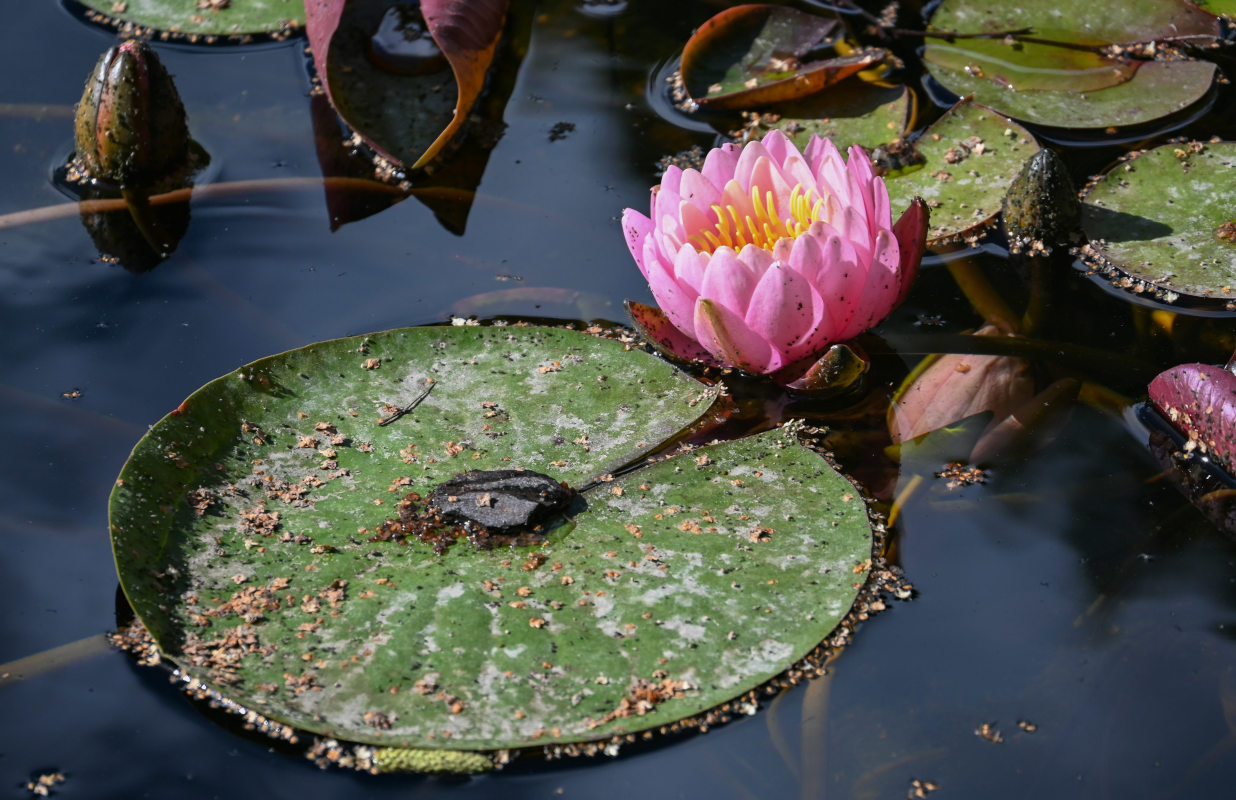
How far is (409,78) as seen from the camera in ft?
10.8

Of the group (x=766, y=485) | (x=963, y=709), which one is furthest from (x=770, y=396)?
(x=963, y=709)

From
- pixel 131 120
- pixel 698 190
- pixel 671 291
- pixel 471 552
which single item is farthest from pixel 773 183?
pixel 131 120

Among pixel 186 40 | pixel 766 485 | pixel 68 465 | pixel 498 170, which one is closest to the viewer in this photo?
pixel 766 485

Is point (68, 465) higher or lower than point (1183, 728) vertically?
higher

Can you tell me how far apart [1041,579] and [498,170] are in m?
2.02

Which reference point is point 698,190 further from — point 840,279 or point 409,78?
point 409,78

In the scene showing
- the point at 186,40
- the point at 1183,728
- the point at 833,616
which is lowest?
the point at 1183,728

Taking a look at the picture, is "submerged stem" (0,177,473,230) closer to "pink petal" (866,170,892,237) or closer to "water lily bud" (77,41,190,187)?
"water lily bud" (77,41,190,187)

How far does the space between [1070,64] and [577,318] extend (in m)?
1.94

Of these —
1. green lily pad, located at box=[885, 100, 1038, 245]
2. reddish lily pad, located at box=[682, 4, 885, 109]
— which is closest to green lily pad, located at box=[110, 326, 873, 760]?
green lily pad, located at box=[885, 100, 1038, 245]

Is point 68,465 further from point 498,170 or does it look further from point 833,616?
point 833,616

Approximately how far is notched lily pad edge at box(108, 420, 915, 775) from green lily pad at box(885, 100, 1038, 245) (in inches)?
49.2

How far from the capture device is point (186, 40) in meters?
3.52

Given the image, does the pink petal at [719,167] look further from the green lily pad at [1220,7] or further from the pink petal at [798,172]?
the green lily pad at [1220,7]
